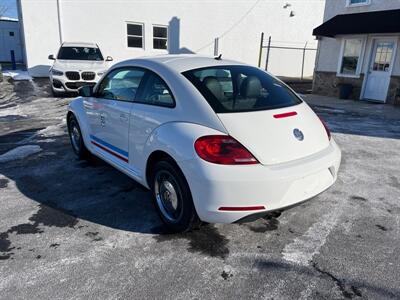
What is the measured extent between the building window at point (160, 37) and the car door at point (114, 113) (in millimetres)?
15000

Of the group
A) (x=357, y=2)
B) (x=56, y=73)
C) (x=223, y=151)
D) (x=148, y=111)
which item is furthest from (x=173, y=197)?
(x=357, y=2)

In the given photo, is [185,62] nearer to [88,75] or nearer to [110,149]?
[110,149]

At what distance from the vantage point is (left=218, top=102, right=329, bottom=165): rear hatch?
2834 mm

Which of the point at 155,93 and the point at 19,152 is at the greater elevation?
the point at 155,93

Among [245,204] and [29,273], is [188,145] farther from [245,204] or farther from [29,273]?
[29,273]

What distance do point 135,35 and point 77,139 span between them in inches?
552

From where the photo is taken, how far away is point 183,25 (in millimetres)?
19062

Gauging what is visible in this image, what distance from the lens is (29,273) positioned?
2.72 metres

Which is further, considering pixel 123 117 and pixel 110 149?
pixel 110 149

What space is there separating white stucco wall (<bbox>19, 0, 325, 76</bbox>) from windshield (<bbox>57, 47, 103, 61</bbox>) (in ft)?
15.2

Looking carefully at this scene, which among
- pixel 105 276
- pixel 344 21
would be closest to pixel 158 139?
pixel 105 276

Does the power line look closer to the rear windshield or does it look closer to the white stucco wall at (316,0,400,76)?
the white stucco wall at (316,0,400,76)

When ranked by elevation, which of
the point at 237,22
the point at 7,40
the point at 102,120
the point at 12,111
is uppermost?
the point at 237,22

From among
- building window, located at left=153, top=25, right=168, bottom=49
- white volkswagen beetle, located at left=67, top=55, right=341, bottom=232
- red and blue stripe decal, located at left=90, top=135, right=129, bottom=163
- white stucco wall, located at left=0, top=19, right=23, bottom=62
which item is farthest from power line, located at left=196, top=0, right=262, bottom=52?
white stucco wall, located at left=0, top=19, right=23, bottom=62
